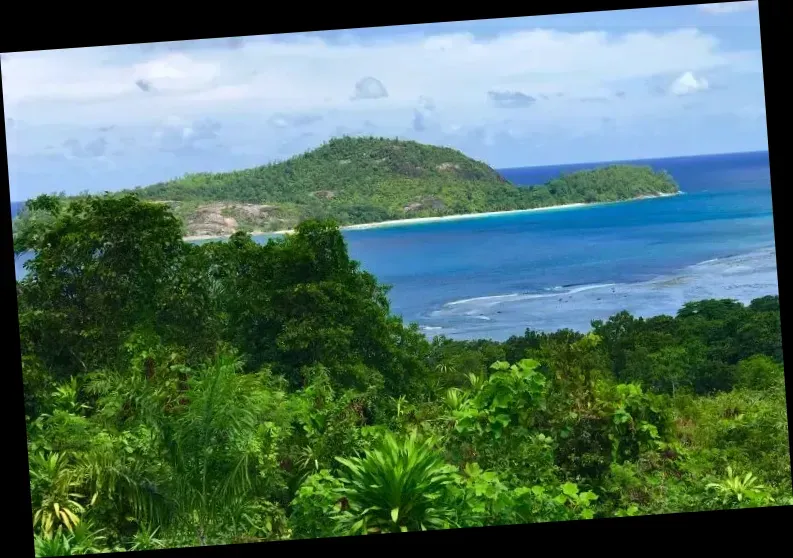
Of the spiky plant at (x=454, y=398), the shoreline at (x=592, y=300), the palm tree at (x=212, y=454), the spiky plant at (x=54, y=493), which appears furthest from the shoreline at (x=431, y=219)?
the spiky plant at (x=54, y=493)

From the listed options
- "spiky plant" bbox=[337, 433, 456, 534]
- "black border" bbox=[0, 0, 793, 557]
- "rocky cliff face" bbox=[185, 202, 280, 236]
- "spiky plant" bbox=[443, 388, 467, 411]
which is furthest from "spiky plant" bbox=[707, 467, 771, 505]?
"rocky cliff face" bbox=[185, 202, 280, 236]

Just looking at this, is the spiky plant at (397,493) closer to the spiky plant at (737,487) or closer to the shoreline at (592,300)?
the shoreline at (592,300)

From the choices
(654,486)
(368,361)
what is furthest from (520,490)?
(368,361)

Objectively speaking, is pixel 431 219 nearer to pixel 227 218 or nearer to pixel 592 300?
pixel 592 300

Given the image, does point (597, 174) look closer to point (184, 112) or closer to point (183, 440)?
point (184, 112)

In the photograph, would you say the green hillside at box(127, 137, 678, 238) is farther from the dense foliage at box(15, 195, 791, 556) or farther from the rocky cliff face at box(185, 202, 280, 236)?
the dense foliage at box(15, 195, 791, 556)

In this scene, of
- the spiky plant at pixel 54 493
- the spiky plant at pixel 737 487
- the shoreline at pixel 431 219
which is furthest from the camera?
the shoreline at pixel 431 219
